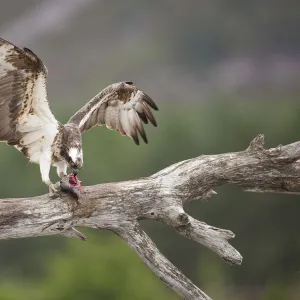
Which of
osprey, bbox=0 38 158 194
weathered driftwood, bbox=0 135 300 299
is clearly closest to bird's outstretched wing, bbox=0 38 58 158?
osprey, bbox=0 38 158 194

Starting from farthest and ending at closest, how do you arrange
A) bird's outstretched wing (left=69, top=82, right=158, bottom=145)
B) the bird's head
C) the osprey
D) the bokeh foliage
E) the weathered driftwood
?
1. the bokeh foliage
2. bird's outstretched wing (left=69, top=82, right=158, bottom=145)
3. the bird's head
4. the osprey
5. the weathered driftwood

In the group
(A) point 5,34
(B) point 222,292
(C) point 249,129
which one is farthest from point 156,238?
(A) point 5,34

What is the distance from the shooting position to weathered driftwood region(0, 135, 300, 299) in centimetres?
421

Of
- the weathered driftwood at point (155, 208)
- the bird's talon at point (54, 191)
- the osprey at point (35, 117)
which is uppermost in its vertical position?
the osprey at point (35, 117)

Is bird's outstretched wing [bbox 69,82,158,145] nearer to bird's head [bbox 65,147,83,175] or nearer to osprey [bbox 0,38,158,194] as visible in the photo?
osprey [bbox 0,38,158,194]

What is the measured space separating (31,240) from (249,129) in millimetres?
6088

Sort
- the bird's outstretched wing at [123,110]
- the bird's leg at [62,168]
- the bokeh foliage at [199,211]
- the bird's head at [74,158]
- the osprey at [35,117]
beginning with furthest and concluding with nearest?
the bokeh foliage at [199,211] → the bird's outstretched wing at [123,110] → the bird's leg at [62,168] → the bird's head at [74,158] → the osprey at [35,117]

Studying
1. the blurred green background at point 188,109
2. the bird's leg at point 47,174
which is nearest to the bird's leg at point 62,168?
the bird's leg at point 47,174

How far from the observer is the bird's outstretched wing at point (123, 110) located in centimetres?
539

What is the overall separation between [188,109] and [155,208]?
11.6m

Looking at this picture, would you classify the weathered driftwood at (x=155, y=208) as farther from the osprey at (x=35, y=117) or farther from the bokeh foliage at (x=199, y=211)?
the bokeh foliage at (x=199, y=211)

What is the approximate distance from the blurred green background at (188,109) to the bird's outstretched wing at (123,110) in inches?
324

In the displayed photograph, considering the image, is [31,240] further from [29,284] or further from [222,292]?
[222,292]

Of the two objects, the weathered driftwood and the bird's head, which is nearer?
the weathered driftwood
